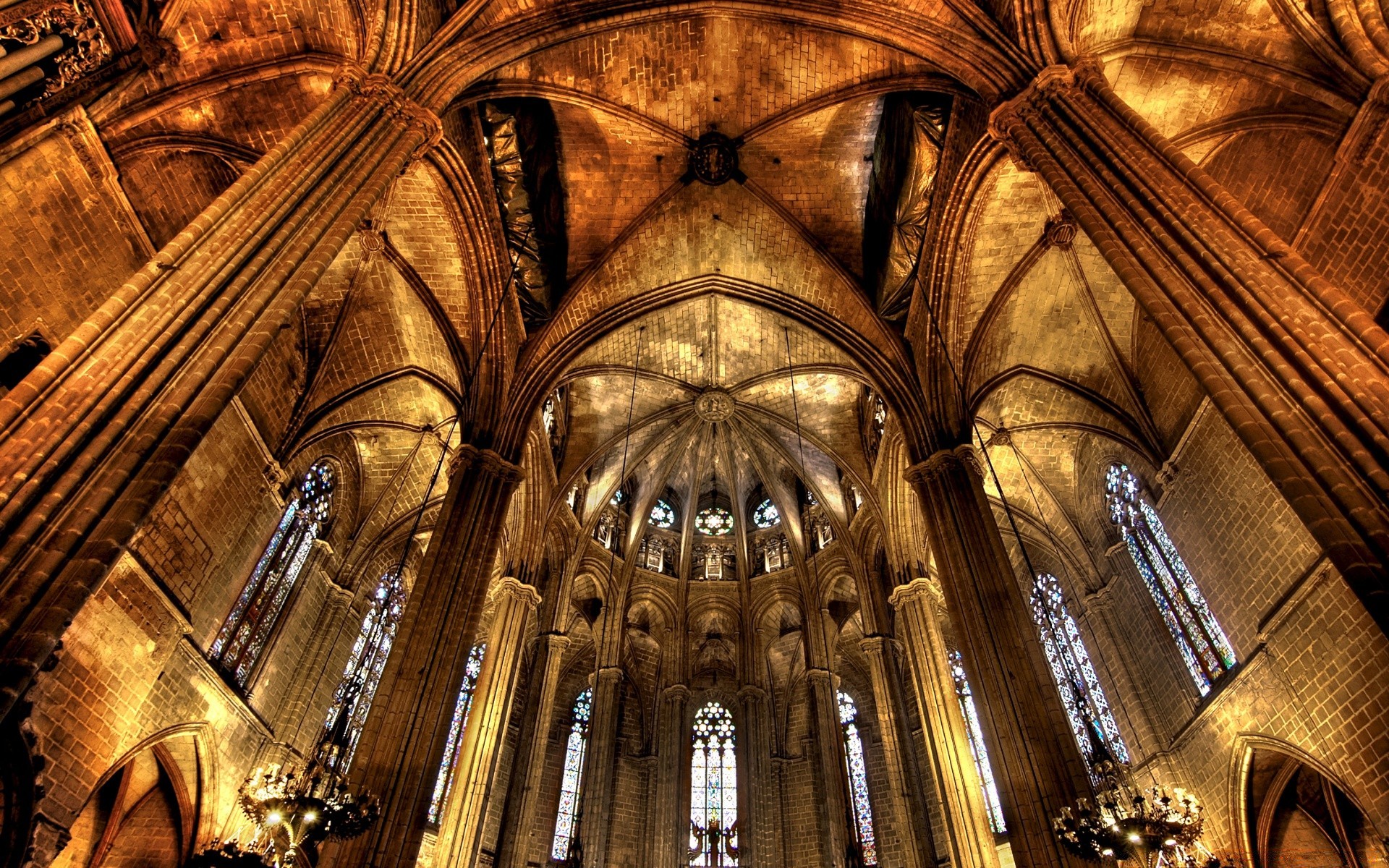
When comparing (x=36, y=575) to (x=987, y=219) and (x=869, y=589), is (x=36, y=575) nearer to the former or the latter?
(x=987, y=219)

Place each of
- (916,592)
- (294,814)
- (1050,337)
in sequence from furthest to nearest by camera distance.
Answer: (916,592) → (1050,337) → (294,814)

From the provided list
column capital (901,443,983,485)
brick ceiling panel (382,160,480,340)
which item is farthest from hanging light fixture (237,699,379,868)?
column capital (901,443,983,485)

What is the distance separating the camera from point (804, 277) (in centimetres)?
1655

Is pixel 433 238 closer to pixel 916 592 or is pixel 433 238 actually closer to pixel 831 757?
pixel 916 592

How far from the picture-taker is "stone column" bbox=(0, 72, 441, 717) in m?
4.53

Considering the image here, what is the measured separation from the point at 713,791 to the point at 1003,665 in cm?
1265

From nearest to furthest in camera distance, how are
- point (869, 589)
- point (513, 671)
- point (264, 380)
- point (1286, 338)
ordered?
point (1286, 338) < point (264, 380) < point (513, 671) < point (869, 589)

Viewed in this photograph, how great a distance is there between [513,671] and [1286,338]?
44.6ft

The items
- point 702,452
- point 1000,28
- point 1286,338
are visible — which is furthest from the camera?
point 702,452

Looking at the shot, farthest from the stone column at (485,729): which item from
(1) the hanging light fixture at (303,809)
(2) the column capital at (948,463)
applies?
(2) the column capital at (948,463)

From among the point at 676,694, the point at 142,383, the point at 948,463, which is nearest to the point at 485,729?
the point at 676,694

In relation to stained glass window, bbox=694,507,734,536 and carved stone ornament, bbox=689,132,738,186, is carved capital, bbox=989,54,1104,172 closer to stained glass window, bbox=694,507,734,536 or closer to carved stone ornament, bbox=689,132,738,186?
carved stone ornament, bbox=689,132,738,186

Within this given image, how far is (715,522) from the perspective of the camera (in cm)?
2400

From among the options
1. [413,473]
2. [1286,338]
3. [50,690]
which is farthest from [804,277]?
[50,690]
